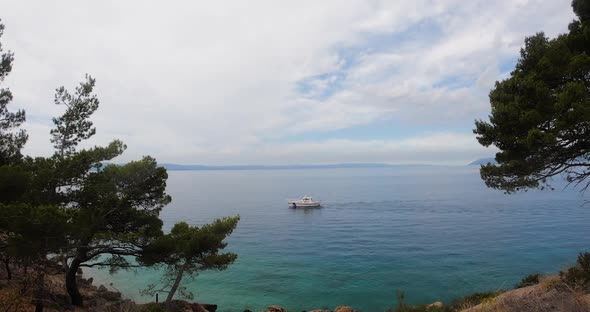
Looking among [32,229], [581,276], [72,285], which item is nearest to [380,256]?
[581,276]

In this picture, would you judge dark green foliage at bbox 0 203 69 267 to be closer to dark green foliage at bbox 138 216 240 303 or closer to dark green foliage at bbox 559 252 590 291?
dark green foliage at bbox 138 216 240 303

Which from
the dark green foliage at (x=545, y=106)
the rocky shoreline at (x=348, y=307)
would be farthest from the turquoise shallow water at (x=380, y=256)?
the dark green foliage at (x=545, y=106)

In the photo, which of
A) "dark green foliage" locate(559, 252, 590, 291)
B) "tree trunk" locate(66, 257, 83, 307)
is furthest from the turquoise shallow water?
"dark green foliage" locate(559, 252, 590, 291)

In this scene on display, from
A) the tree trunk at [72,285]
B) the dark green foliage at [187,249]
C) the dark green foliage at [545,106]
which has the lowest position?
the tree trunk at [72,285]

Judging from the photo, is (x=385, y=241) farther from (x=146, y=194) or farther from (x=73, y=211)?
(x=73, y=211)

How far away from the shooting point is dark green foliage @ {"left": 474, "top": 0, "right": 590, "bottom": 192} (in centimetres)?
1036

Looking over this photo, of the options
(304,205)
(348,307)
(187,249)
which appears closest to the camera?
(187,249)

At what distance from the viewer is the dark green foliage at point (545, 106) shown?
10.4 m

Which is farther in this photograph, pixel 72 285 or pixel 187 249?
pixel 72 285

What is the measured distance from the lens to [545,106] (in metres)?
11.0

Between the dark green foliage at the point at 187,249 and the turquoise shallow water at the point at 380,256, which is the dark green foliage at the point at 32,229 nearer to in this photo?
the dark green foliage at the point at 187,249

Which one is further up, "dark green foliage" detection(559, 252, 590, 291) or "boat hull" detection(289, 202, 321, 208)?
"dark green foliage" detection(559, 252, 590, 291)

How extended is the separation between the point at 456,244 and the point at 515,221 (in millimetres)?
19478

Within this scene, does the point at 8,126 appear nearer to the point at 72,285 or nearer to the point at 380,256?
the point at 72,285
